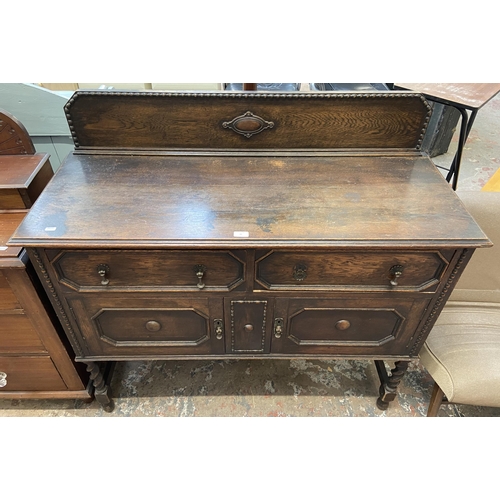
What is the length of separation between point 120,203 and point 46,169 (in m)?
0.46

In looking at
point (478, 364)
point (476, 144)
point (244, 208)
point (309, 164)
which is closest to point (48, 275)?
point (244, 208)

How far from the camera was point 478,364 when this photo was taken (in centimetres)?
122

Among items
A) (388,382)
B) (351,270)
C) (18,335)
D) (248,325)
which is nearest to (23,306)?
(18,335)

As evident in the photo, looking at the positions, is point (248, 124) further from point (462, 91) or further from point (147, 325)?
point (462, 91)

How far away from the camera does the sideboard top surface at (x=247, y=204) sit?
→ 0.92 meters

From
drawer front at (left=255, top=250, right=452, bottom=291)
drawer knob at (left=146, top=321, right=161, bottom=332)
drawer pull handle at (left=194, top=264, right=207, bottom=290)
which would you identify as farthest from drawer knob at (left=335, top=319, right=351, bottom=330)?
drawer knob at (left=146, top=321, right=161, bottom=332)

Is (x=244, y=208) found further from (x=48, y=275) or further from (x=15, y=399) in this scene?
(x=15, y=399)

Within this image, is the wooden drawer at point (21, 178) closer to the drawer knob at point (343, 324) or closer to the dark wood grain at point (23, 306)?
the dark wood grain at point (23, 306)

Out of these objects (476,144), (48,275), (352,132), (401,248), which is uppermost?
(352,132)

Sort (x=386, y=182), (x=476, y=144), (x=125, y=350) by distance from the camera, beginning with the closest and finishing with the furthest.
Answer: (x=386, y=182) < (x=125, y=350) < (x=476, y=144)

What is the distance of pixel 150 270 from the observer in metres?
1.01

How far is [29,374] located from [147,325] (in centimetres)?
59

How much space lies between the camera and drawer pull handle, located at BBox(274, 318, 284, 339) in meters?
1.15

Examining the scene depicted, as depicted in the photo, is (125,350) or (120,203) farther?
(125,350)
